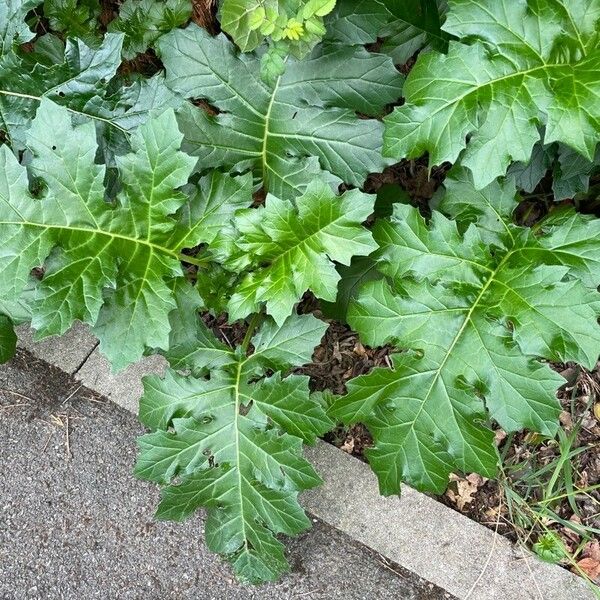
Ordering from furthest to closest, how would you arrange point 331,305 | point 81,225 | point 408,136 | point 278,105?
point 331,305 < point 278,105 < point 81,225 < point 408,136

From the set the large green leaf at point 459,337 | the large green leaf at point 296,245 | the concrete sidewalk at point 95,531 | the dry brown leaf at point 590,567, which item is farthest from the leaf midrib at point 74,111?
the dry brown leaf at point 590,567

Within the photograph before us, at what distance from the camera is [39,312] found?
1803 millimetres

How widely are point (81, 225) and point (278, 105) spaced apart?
0.68m

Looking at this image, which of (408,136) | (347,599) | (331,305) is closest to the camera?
(408,136)

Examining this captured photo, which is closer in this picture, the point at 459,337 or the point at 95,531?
the point at 459,337

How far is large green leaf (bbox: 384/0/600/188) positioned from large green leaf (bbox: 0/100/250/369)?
0.66m

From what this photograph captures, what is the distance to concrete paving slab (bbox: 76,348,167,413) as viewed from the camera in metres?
2.65

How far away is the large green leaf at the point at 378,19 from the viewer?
2.03 m

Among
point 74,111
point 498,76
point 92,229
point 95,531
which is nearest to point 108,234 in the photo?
point 92,229

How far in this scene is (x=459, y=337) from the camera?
1.89m

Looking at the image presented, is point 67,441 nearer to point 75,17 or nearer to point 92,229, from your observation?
point 92,229

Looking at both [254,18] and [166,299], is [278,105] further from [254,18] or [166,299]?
[166,299]

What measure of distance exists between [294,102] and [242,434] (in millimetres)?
1014

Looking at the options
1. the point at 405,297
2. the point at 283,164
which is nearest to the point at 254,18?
the point at 283,164
